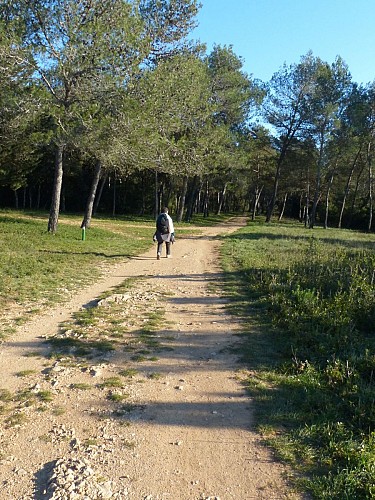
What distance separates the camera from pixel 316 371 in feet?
17.4

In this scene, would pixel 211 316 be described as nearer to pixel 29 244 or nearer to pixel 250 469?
pixel 250 469

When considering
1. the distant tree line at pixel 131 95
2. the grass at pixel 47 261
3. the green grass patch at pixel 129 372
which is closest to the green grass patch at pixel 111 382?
the green grass patch at pixel 129 372

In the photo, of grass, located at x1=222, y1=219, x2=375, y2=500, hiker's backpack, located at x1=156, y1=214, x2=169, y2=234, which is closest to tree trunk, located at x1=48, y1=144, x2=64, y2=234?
hiker's backpack, located at x1=156, y1=214, x2=169, y2=234

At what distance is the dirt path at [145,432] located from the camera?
322 centimetres

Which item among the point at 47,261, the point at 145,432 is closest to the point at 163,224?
the point at 47,261

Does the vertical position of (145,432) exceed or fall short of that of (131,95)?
it falls short

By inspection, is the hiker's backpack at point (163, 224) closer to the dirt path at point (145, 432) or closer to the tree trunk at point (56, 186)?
the tree trunk at point (56, 186)

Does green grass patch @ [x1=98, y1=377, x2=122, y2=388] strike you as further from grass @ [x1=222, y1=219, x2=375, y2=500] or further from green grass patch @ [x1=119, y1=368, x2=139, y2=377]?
grass @ [x1=222, y1=219, x2=375, y2=500]

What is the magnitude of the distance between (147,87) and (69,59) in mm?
3073

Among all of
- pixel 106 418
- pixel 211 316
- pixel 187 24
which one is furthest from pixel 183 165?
pixel 106 418

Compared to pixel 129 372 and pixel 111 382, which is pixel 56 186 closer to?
pixel 129 372

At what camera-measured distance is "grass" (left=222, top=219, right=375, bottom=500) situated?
3.48 metres

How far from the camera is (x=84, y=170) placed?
4581 centimetres

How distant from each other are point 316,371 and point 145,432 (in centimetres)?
251
